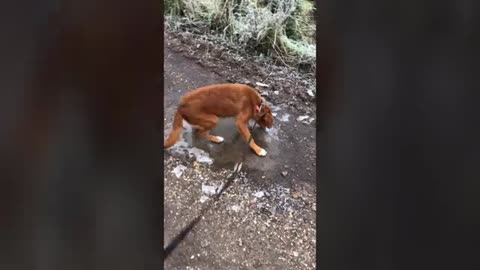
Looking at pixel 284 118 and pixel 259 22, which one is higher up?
pixel 259 22

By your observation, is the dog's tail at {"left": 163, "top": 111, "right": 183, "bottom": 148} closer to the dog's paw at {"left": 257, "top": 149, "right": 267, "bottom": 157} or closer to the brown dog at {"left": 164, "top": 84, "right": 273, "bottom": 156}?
the brown dog at {"left": 164, "top": 84, "right": 273, "bottom": 156}

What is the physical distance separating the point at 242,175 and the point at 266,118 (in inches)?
5.5

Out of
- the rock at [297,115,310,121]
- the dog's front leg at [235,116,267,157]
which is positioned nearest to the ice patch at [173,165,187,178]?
the dog's front leg at [235,116,267,157]

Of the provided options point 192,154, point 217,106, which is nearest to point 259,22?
point 217,106

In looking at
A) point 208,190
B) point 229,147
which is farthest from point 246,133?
point 208,190

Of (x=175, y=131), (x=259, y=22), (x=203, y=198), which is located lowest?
(x=203, y=198)

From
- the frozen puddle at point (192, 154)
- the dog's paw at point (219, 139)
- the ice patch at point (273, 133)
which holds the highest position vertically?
the ice patch at point (273, 133)

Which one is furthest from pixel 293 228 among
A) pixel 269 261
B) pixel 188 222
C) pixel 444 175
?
pixel 444 175

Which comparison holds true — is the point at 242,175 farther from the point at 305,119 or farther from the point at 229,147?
the point at 305,119

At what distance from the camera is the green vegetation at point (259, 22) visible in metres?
1.24

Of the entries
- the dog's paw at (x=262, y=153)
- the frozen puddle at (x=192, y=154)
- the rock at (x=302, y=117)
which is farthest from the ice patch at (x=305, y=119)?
the frozen puddle at (x=192, y=154)

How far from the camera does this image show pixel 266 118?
4.11 feet

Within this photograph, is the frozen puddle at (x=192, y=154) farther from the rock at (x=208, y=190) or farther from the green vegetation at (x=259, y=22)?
the green vegetation at (x=259, y=22)

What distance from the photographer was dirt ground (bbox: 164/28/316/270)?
119 centimetres
